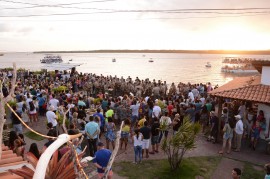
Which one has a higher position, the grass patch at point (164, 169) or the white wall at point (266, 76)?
the white wall at point (266, 76)

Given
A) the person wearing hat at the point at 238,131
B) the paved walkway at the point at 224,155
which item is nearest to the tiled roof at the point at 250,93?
the person wearing hat at the point at 238,131

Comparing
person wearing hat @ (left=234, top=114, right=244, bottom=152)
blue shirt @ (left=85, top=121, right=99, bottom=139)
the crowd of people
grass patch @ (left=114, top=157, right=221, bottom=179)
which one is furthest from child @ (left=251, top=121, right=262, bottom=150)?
blue shirt @ (left=85, top=121, right=99, bottom=139)

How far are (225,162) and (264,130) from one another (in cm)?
354

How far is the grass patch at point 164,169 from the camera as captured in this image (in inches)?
315

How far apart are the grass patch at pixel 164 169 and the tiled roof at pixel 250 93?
3245 mm

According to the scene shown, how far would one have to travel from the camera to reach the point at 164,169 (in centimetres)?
841

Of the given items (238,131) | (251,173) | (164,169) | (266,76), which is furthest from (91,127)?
(266,76)

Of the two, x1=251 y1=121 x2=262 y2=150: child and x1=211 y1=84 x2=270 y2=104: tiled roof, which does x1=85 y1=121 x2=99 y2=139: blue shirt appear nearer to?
x1=211 y1=84 x2=270 y2=104: tiled roof

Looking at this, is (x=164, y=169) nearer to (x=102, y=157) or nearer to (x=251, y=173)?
(x=251, y=173)

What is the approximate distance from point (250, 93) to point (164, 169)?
567 centimetres

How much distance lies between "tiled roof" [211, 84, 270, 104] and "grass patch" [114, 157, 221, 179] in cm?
324

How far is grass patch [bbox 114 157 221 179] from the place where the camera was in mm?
7992

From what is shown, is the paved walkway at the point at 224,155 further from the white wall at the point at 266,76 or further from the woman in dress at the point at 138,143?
the white wall at the point at 266,76

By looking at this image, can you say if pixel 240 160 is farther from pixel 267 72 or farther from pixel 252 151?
pixel 267 72
